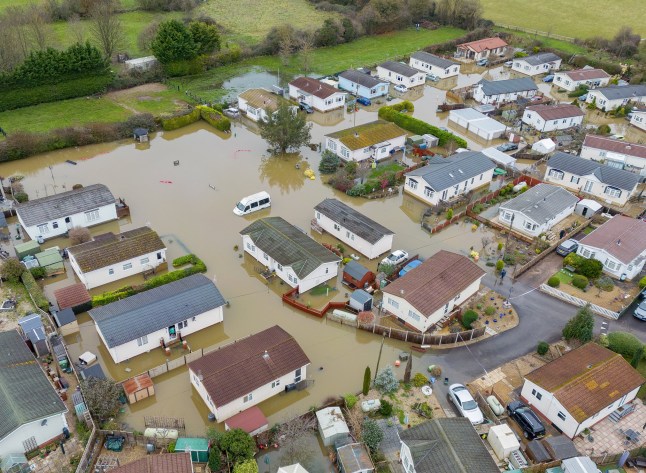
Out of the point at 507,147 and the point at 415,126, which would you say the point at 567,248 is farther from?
the point at 415,126

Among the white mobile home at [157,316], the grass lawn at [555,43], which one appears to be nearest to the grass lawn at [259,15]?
the grass lawn at [555,43]

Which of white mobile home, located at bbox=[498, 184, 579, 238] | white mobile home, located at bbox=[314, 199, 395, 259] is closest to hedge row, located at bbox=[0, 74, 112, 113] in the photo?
white mobile home, located at bbox=[314, 199, 395, 259]

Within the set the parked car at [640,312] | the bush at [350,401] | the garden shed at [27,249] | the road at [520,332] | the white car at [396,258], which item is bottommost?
the road at [520,332]

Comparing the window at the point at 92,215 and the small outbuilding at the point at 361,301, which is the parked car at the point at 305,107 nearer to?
the window at the point at 92,215

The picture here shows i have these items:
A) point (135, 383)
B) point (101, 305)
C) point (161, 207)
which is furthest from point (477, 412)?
point (161, 207)

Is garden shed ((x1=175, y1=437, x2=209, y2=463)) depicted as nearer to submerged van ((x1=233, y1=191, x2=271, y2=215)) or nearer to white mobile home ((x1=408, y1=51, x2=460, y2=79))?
submerged van ((x1=233, y1=191, x2=271, y2=215))

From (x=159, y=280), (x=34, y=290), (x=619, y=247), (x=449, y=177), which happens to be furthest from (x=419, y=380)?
(x=34, y=290)
